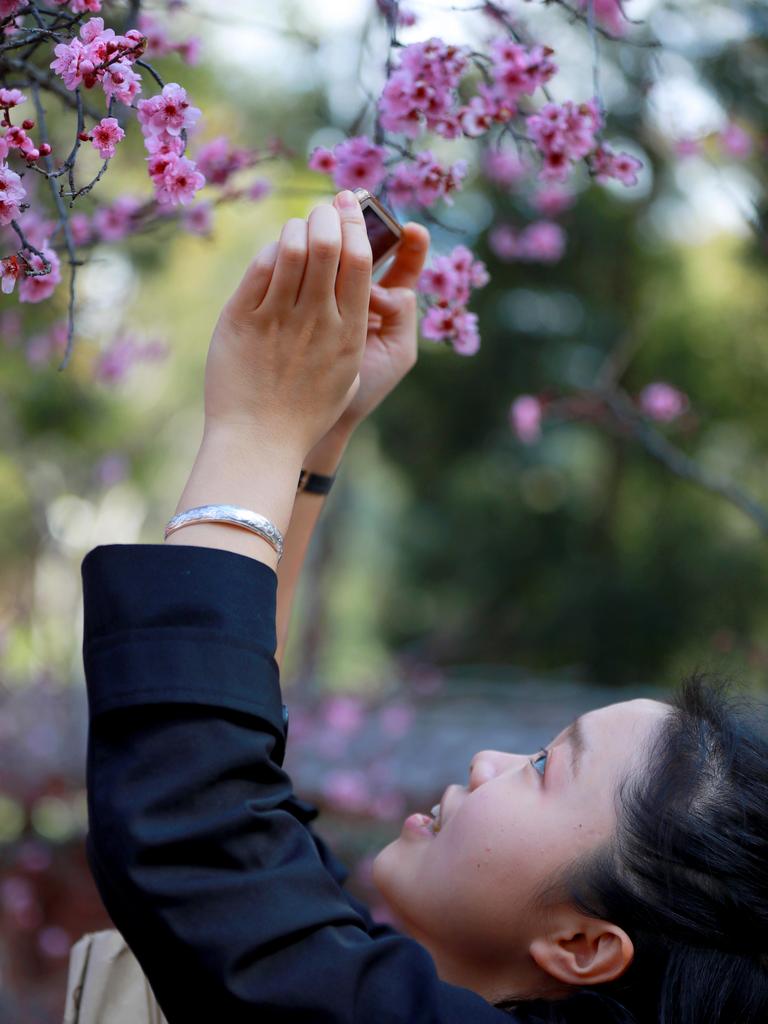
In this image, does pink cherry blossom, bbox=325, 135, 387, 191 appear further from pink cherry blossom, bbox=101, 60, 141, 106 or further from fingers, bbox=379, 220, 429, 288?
pink cherry blossom, bbox=101, 60, 141, 106

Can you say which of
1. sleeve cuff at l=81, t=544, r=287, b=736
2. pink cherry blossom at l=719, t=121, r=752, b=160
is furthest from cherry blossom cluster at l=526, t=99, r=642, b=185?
pink cherry blossom at l=719, t=121, r=752, b=160

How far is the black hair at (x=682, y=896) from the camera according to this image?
0.90 m

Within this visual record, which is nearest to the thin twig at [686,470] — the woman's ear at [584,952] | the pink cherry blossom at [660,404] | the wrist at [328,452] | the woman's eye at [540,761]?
the pink cherry blossom at [660,404]

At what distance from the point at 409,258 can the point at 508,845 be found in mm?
660

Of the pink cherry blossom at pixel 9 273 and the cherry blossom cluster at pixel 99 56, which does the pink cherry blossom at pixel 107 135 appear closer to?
the cherry blossom cluster at pixel 99 56

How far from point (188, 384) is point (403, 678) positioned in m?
4.16

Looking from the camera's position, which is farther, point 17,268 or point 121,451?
point 121,451

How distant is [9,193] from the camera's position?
89cm

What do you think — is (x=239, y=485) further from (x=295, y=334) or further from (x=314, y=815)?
(x=314, y=815)

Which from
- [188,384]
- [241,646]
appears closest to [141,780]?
[241,646]

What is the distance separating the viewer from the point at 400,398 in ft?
17.3

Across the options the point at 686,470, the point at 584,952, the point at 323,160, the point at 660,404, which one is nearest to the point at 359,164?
the point at 323,160

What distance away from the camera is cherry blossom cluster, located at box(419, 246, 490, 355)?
1303 mm

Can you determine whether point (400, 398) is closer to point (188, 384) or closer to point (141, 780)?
point (188, 384)
